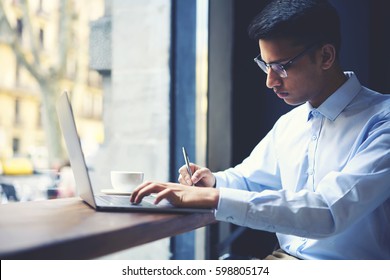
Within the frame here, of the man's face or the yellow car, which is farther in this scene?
the yellow car

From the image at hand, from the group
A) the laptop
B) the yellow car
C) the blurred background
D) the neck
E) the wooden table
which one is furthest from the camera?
the blurred background

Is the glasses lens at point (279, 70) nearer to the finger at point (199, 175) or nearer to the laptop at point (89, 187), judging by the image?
the finger at point (199, 175)

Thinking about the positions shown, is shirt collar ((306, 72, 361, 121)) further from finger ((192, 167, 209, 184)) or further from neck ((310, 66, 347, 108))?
finger ((192, 167, 209, 184))

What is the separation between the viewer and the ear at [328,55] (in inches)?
55.1

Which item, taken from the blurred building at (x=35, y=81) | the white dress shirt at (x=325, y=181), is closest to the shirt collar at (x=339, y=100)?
the white dress shirt at (x=325, y=181)

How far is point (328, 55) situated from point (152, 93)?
119cm

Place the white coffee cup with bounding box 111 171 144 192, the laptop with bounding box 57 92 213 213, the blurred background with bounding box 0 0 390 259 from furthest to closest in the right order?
the blurred background with bounding box 0 0 390 259
the white coffee cup with bounding box 111 171 144 192
the laptop with bounding box 57 92 213 213

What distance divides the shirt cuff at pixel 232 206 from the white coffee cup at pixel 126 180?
0.36 meters

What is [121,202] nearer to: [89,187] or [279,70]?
[89,187]

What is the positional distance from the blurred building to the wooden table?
981 mm

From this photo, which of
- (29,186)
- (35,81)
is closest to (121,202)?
(29,186)

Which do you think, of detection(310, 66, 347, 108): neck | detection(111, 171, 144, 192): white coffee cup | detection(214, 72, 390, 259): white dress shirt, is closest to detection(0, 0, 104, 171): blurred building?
detection(111, 171, 144, 192): white coffee cup

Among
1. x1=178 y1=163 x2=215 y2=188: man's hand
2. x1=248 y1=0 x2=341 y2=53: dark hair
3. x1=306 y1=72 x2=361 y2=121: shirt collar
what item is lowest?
x1=178 y1=163 x2=215 y2=188: man's hand

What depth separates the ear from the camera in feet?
4.59
